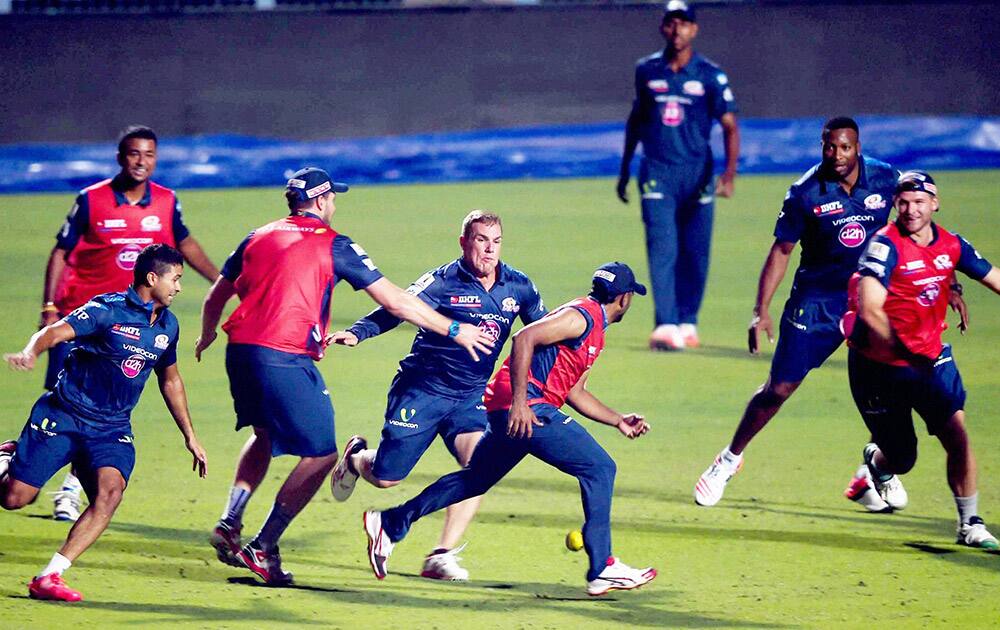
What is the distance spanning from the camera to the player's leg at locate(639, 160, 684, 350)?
13.5 meters

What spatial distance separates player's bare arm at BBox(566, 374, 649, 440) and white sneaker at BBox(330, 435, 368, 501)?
3.93 feet

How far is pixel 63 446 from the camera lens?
7332mm

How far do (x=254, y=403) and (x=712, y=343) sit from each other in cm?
697

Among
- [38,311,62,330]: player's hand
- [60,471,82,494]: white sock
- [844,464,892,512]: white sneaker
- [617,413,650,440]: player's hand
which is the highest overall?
[38,311,62,330]: player's hand

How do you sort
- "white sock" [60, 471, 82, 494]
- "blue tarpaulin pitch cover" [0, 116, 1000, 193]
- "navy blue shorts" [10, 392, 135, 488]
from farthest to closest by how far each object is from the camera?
"blue tarpaulin pitch cover" [0, 116, 1000, 193] < "white sock" [60, 471, 82, 494] < "navy blue shorts" [10, 392, 135, 488]

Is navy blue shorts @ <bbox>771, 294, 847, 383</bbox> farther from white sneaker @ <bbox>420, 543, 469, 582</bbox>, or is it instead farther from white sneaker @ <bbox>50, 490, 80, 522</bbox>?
white sneaker @ <bbox>50, 490, 80, 522</bbox>

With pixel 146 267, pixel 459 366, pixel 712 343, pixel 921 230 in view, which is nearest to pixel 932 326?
pixel 921 230

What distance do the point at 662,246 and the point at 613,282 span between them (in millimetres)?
6055

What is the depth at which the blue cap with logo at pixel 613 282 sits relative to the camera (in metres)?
7.57

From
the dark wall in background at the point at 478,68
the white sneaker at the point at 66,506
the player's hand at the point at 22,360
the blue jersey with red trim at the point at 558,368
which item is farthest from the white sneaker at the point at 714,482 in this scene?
the dark wall in background at the point at 478,68

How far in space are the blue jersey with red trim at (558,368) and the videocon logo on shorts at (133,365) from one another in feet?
5.40

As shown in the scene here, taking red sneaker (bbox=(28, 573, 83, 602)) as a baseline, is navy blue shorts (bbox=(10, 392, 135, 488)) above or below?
above

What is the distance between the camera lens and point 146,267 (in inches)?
292

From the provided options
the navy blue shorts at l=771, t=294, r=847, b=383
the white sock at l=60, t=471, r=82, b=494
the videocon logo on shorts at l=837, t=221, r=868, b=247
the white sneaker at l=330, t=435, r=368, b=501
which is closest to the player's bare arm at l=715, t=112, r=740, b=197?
the videocon logo on shorts at l=837, t=221, r=868, b=247
